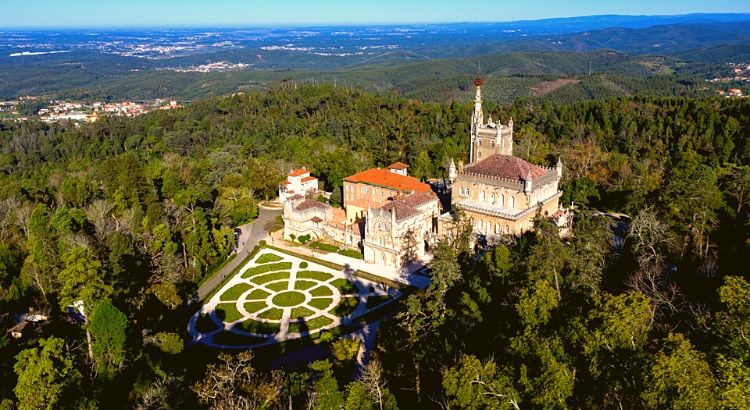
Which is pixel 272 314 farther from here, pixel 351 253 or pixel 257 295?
pixel 351 253

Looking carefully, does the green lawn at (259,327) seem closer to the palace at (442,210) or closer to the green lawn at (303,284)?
the green lawn at (303,284)

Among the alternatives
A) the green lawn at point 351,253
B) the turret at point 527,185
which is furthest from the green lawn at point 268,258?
the turret at point 527,185

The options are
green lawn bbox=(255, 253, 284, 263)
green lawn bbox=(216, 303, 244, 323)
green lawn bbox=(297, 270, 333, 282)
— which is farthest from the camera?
green lawn bbox=(255, 253, 284, 263)

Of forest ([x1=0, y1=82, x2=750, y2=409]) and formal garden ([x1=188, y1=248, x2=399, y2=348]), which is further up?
forest ([x1=0, y1=82, x2=750, y2=409])

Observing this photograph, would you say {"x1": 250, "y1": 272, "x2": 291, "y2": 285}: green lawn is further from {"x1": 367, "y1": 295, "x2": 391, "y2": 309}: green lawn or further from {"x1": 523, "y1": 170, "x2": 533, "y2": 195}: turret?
{"x1": 523, "y1": 170, "x2": 533, "y2": 195}: turret

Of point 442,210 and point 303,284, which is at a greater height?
point 442,210

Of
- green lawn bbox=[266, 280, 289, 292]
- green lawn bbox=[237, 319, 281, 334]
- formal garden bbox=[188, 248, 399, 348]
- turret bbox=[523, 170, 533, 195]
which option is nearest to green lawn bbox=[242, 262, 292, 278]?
formal garden bbox=[188, 248, 399, 348]

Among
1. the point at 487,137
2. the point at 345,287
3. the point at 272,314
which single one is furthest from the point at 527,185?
the point at 272,314
